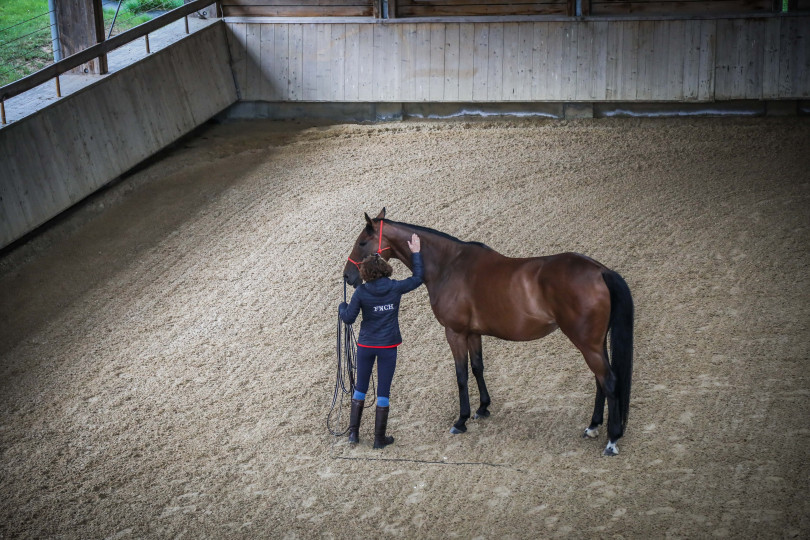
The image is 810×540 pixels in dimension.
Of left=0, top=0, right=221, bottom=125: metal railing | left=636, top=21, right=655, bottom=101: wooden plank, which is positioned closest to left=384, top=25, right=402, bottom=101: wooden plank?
left=0, top=0, right=221, bottom=125: metal railing

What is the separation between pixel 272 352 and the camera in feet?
27.2

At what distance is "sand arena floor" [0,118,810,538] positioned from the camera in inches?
230

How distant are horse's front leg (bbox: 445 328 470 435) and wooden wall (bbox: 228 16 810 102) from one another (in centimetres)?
759

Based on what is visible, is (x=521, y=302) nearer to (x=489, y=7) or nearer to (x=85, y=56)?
(x=85, y=56)

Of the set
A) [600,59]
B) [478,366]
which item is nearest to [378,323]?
[478,366]

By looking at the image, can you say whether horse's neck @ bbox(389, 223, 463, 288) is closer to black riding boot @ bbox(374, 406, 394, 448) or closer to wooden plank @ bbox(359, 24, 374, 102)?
black riding boot @ bbox(374, 406, 394, 448)

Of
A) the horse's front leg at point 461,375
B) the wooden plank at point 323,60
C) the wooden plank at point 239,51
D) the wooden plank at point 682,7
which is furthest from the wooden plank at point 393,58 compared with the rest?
the horse's front leg at point 461,375

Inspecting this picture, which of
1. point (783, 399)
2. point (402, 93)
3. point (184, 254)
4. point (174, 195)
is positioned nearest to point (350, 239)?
point (184, 254)

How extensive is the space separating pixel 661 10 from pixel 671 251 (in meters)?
5.64

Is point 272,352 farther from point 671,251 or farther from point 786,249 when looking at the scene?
point 786,249

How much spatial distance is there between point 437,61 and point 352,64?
1.48m

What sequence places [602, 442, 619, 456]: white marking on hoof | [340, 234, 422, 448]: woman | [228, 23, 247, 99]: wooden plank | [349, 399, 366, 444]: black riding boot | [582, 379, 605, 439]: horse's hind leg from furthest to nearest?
[228, 23, 247, 99]: wooden plank
[349, 399, 366, 444]: black riding boot
[582, 379, 605, 439]: horse's hind leg
[340, 234, 422, 448]: woman
[602, 442, 619, 456]: white marking on hoof

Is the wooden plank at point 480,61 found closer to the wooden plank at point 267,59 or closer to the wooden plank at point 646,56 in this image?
the wooden plank at point 646,56

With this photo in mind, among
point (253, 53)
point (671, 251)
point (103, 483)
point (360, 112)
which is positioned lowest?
point (103, 483)
